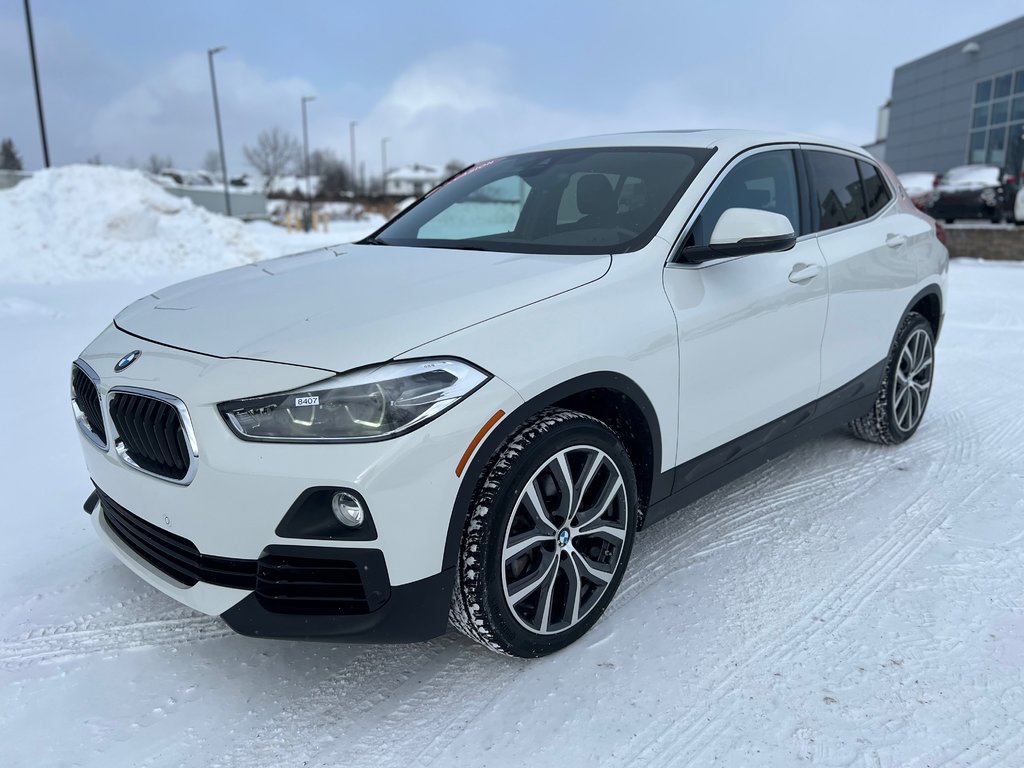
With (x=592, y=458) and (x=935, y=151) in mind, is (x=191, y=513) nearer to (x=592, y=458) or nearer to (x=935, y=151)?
(x=592, y=458)

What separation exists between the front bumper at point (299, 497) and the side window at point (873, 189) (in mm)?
2832

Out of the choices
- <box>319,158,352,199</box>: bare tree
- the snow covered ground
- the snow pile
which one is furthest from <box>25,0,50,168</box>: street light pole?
<box>319,158,352,199</box>: bare tree

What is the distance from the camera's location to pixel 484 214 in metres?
3.57

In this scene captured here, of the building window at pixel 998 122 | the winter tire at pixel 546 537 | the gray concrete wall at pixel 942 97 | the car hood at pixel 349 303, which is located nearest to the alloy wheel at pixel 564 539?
the winter tire at pixel 546 537

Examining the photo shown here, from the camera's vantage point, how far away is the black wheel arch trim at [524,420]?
7.04ft

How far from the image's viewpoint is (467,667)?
2521 millimetres

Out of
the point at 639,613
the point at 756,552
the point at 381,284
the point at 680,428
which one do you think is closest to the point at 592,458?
the point at 680,428

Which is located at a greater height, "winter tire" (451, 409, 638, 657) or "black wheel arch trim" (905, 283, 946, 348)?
"black wheel arch trim" (905, 283, 946, 348)

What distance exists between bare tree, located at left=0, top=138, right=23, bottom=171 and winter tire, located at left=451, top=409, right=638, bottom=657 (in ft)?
188

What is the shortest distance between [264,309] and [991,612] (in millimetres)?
2683

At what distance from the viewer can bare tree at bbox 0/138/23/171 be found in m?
50.1

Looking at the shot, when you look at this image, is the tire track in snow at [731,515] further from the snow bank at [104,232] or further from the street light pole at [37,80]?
the street light pole at [37,80]

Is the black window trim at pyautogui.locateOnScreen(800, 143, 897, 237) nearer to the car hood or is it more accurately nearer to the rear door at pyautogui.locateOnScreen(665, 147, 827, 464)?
the rear door at pyautogui.locateOnScreen(665, 147, 827, 464)

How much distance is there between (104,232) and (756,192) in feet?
38.2
